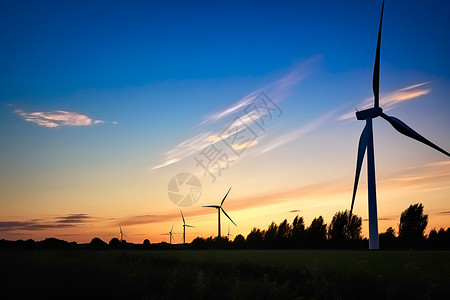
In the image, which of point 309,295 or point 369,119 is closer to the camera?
point 309,295

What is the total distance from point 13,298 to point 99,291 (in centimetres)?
337

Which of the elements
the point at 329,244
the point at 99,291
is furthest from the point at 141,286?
the point at 329,244

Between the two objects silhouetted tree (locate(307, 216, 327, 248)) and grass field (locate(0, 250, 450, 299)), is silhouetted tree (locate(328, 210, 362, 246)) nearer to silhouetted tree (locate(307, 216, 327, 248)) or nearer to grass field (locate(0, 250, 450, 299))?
silhouetted tree (locate(307, 216, 327, 248))

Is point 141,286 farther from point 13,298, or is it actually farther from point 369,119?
point 369,119

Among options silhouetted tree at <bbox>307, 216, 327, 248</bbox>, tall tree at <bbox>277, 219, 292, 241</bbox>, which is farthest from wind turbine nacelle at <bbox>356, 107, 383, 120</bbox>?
tall tree at <bbox>277, 219, 292, 241</bbox>

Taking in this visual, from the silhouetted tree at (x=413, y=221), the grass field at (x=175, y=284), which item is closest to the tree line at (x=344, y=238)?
the silhouetted tree at (x=413, y=221)

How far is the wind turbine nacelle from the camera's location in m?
60.9

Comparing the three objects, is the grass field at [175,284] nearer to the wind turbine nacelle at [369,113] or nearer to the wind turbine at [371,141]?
the wind turbine at [371,141]

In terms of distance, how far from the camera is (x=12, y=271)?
18000mm

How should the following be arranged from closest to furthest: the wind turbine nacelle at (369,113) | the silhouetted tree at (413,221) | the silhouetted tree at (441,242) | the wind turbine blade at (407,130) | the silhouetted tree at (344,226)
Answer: the wind turbine blade at (407,130) → the wind turbine nacelle at (369,113) → the silhouetted tree at (441,242) → the silhouetted tree at (413,221) → the silhouetted tree at (344,226)

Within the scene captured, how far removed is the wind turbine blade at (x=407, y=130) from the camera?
173ft

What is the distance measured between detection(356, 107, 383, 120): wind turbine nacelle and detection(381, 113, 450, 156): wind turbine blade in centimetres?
83

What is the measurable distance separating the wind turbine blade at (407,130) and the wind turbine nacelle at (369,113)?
0.83m

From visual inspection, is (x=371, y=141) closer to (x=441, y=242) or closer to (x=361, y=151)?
(x=361, y=151)
